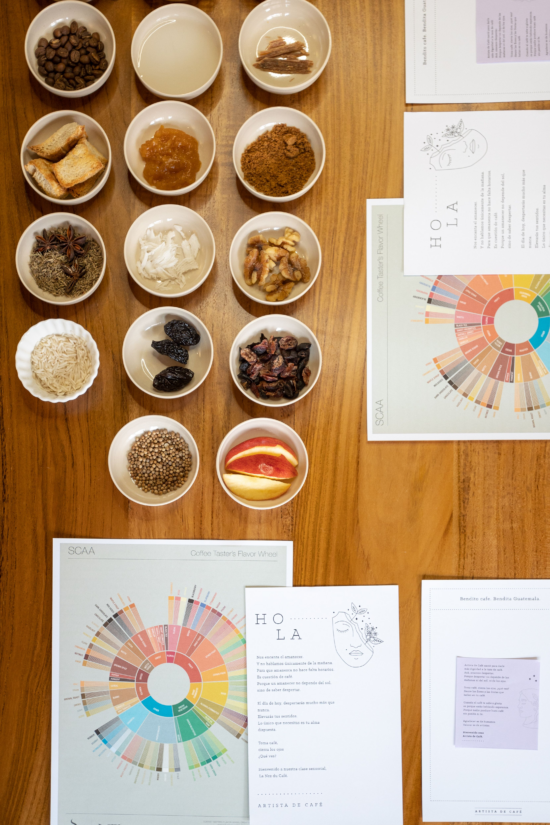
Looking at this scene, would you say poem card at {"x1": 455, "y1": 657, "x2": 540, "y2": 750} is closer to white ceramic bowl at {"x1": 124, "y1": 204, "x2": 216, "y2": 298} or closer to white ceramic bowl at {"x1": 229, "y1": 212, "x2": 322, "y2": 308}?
white ceramic bowl at {"x1": 229, "y1": 212, "x2": 322, "y2": 308}

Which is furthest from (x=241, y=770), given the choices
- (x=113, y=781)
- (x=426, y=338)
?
(x=426, y=338)

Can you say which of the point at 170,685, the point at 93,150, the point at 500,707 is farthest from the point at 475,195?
the point at 170,685

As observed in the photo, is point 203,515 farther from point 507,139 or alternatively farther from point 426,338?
point 507,139

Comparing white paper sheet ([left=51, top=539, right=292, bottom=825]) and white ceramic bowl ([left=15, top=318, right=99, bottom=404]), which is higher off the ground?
white ceramic bowl ([left=15, top=318, right=99, bottom=404])

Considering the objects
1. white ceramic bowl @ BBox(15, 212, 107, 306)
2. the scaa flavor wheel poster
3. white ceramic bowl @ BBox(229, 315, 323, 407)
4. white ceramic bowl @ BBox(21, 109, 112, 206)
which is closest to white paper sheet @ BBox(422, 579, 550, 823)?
the scaa flavor wheel poster

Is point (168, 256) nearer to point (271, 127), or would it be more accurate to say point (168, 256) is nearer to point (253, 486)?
point (271, 127)

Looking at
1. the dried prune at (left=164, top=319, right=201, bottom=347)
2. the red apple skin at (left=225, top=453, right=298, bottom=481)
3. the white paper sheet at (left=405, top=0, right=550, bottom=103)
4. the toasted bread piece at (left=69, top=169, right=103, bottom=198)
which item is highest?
the white paper sheet at (left=405, top=0, right=550, bottom=103)
